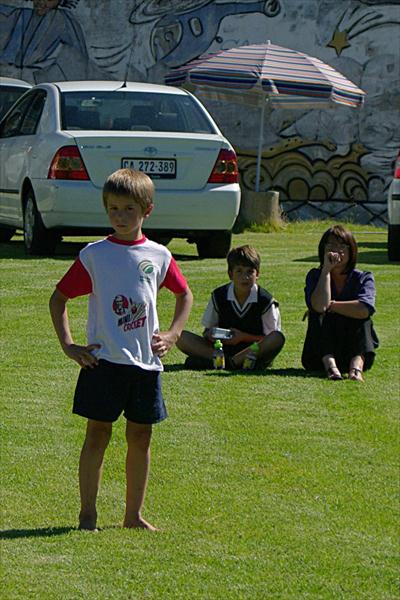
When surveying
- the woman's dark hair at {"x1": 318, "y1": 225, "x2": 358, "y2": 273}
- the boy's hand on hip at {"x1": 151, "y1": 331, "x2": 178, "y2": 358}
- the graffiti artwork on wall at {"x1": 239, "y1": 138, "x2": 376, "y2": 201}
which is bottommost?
the graffiti artwork on wall at {"x1": 239, "y1": 138, "x2": 376, "y2": 201}

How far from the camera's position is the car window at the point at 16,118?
15.3 m

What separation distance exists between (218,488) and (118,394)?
2.86ft

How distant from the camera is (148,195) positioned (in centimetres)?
510

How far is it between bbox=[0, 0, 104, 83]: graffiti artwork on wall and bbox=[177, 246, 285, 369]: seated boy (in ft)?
62.4

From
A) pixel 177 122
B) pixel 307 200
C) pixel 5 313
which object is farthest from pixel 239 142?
pixel 5 313

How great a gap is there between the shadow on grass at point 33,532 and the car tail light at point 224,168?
349 inches

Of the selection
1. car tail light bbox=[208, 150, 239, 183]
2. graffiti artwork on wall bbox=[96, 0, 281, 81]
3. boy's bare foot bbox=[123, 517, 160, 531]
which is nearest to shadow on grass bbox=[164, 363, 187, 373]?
boy's bare foot bbox=[123, 517, 160, 531]

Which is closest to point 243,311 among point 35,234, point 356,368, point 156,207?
point 356,368

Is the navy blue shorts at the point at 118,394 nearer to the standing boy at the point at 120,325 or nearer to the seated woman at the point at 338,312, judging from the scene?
the standing boy at the point at 120,325

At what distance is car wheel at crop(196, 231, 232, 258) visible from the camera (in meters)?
14.5

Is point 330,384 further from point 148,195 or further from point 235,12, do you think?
point 235,12

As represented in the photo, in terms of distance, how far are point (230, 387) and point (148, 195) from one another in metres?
3.11

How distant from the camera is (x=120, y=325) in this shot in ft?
16.7

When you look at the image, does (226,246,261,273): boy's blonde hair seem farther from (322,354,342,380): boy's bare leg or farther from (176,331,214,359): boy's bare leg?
(322,354,342,380): boy's bare leg
